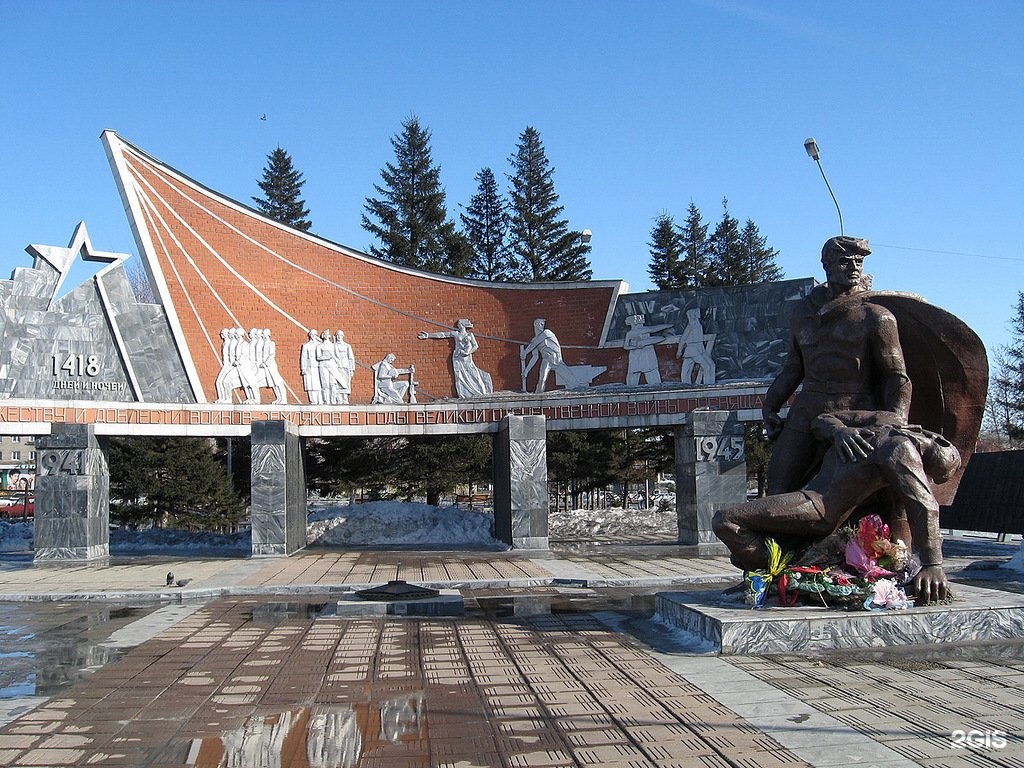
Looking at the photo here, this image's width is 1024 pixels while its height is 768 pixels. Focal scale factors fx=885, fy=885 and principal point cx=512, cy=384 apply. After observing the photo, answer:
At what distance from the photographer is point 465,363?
18.3m

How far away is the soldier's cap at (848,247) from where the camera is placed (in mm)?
7805

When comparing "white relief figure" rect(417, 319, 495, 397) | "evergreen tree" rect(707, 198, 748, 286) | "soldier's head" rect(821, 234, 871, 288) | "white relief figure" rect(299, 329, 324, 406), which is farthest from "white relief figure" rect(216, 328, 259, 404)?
"evergreen tree" rect(707, 198, 748, 286)

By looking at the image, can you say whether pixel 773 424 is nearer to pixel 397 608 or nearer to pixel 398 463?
pixel 397 608

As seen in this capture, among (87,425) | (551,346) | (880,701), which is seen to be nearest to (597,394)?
(551,346)

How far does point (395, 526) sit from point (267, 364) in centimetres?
587

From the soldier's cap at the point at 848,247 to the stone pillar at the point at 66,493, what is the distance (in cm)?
1336

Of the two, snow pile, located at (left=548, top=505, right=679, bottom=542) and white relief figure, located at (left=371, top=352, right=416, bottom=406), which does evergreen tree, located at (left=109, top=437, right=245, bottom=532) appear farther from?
snow pile, located at (left=548, top=505, right=679, bottom=542)

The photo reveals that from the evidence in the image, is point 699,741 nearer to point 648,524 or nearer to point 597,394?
point 597,394

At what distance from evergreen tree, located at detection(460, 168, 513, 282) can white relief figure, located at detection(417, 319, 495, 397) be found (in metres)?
19.3

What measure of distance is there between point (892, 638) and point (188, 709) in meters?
4.88

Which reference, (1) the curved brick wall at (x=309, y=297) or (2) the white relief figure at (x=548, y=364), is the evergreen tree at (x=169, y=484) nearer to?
(1) the curved brick wall at (x=309, y=297)

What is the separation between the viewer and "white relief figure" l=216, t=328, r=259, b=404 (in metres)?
17.2

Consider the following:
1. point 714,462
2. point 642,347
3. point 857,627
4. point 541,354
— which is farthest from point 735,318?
point 857,627

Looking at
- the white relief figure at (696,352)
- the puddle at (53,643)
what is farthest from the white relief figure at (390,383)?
the puddle at (53,643)
